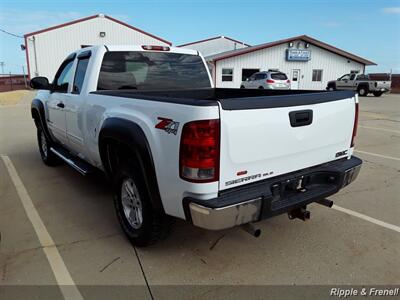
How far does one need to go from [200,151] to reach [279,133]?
0.73 m

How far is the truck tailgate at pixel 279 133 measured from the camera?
8.12 ft

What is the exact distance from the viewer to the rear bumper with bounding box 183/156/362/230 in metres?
2.45

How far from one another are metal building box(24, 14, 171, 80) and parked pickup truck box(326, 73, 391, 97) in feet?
70.4

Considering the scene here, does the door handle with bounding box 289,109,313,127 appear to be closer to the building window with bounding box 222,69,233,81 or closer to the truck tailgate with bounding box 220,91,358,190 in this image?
the truck tailgate with bounding box 220,91,358,190

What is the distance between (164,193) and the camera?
8.86 ft

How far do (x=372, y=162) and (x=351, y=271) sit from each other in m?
4.17

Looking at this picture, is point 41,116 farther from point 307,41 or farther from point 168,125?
point 307,41

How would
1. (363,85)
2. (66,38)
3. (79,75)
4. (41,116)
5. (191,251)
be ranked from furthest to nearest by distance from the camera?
(66,38) → (363,85) → (41,116) → (79,75) → (191,251)

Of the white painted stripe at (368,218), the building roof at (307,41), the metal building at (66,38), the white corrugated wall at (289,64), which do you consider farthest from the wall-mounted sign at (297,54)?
the white painted stripe at (368,218)

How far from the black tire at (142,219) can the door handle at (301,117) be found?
4.59ft

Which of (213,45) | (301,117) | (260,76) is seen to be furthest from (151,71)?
(213,45)

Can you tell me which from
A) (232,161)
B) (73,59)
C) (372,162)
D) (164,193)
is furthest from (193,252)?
(372,162)

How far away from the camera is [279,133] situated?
272 centimetres

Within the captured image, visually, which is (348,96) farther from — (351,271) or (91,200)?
(91,200)
